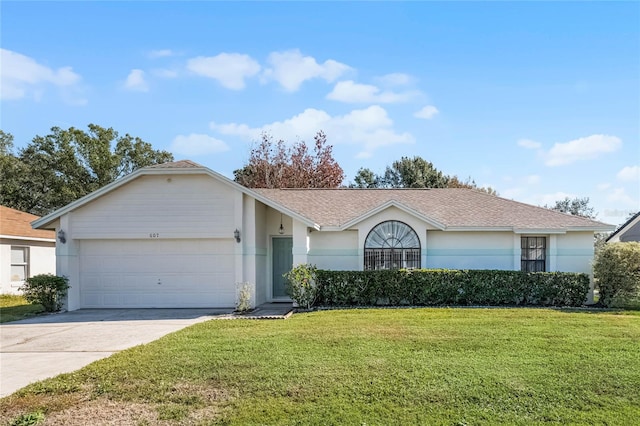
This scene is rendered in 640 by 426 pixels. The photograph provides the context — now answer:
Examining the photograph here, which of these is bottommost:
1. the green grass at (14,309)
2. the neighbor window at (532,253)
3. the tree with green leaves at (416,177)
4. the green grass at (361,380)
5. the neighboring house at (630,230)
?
the green grass at (14,309)

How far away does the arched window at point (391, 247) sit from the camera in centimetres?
1599

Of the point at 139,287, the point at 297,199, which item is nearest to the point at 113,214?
the point at 139,287

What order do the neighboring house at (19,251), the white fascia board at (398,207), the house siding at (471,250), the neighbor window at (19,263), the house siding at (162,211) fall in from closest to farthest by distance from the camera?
the house siding at (162,211) → the white fascia board at (398,207) → the house siding at (471,250) → the neighboring house at (19,251) → the neighbor window at (19,263)

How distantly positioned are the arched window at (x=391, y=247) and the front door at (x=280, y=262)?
9.52ft

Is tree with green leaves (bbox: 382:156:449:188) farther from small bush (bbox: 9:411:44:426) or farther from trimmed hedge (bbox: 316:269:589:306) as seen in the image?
small bush (bbox: 9:411:44:426)

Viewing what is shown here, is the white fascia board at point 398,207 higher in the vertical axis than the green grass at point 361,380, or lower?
higher

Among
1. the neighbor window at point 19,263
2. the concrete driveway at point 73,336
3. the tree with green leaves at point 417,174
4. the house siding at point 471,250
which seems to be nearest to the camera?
the concrete driveway at point 73,336

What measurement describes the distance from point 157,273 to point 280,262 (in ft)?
13.9

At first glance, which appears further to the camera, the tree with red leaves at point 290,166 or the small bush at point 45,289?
the tree with red leaves at point 290,166

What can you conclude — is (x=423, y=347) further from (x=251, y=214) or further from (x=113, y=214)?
(x=113, y=214)

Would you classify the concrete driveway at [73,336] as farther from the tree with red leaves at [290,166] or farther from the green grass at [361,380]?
the tree with red leaves at [290,166]

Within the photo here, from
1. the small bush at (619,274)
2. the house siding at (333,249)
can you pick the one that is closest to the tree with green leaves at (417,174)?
the house siding at (333,249)

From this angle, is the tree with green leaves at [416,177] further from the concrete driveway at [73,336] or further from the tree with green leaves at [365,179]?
the concrete driveway at [73,336]

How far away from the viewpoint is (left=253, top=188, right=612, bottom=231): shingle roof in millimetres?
16031
